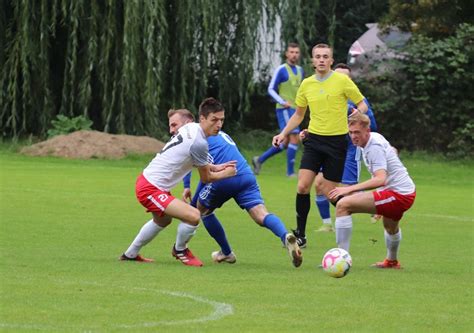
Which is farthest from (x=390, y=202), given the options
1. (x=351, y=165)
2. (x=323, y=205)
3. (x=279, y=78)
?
(x=279, y=78)

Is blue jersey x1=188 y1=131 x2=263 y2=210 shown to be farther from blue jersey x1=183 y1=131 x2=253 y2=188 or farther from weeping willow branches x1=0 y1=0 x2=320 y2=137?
weeping willow branches x1=0 y1=0 x2=320 y2=137

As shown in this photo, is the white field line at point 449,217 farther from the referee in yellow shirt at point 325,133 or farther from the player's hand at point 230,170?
the player's hand at point 230,170

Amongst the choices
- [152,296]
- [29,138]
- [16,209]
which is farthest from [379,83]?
[152,296]

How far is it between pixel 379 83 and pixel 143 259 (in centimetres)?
1933

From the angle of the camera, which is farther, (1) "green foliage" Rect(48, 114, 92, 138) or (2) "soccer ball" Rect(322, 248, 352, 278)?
(1) "green foliage" Rect(48, 114, 92, 138)

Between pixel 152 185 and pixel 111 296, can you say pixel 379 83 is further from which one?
pixel 111 296

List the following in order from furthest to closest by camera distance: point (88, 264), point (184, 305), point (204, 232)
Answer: point (204, 232) → point (88, 264) → point (184, 305)

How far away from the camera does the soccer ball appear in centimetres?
1063

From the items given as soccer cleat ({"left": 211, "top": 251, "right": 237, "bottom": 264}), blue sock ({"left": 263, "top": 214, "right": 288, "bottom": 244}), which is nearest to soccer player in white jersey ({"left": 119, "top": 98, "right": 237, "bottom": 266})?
soccer cleat ({"left": 211, "top": 251, "right": 237, "bottom": 264})

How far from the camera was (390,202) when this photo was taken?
11.9 meters

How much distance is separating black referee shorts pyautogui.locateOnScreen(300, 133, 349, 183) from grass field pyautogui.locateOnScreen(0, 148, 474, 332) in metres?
0.87

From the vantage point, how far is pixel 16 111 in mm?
28188

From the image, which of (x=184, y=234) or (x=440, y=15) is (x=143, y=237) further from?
(x=440, y=15)

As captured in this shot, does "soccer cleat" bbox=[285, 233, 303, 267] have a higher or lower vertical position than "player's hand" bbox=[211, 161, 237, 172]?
lower
